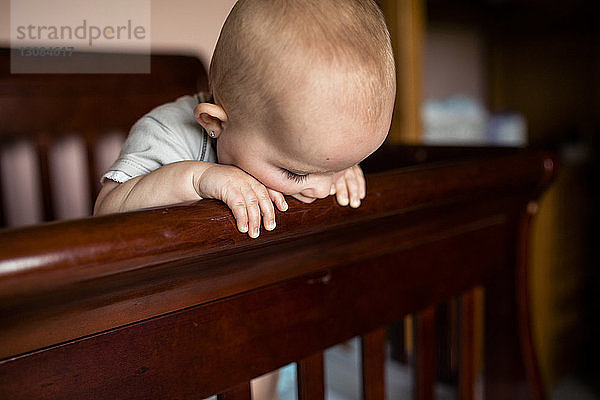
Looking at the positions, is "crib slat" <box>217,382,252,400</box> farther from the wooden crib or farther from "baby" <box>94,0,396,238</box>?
"baby" <box>94,0,396,238</box>

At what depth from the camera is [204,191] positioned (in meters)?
0.53

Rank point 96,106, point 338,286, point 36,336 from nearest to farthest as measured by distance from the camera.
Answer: point 36,336, point 338,286, point 96,106

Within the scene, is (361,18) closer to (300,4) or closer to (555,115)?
(300,4)

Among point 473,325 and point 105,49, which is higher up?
point 105,49

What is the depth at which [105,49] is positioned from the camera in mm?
1300

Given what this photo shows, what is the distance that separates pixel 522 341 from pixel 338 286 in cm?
47

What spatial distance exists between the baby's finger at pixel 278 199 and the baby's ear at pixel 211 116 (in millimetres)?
88

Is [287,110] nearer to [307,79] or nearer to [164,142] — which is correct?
[307,79]

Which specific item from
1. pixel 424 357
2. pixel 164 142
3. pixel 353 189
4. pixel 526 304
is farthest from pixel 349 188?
pixel 526 304

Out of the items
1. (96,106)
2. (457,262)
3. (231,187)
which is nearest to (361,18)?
(231,187)

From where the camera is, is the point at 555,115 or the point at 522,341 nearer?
the point at 522,341

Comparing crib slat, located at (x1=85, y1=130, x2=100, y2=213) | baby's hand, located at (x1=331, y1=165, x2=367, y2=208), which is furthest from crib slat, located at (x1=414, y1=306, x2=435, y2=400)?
crib slat, located at (x1=85, y1=130, x2=100, y2=213)

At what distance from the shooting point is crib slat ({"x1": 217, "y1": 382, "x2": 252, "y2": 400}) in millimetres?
584

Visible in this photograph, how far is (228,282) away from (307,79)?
207 mm
